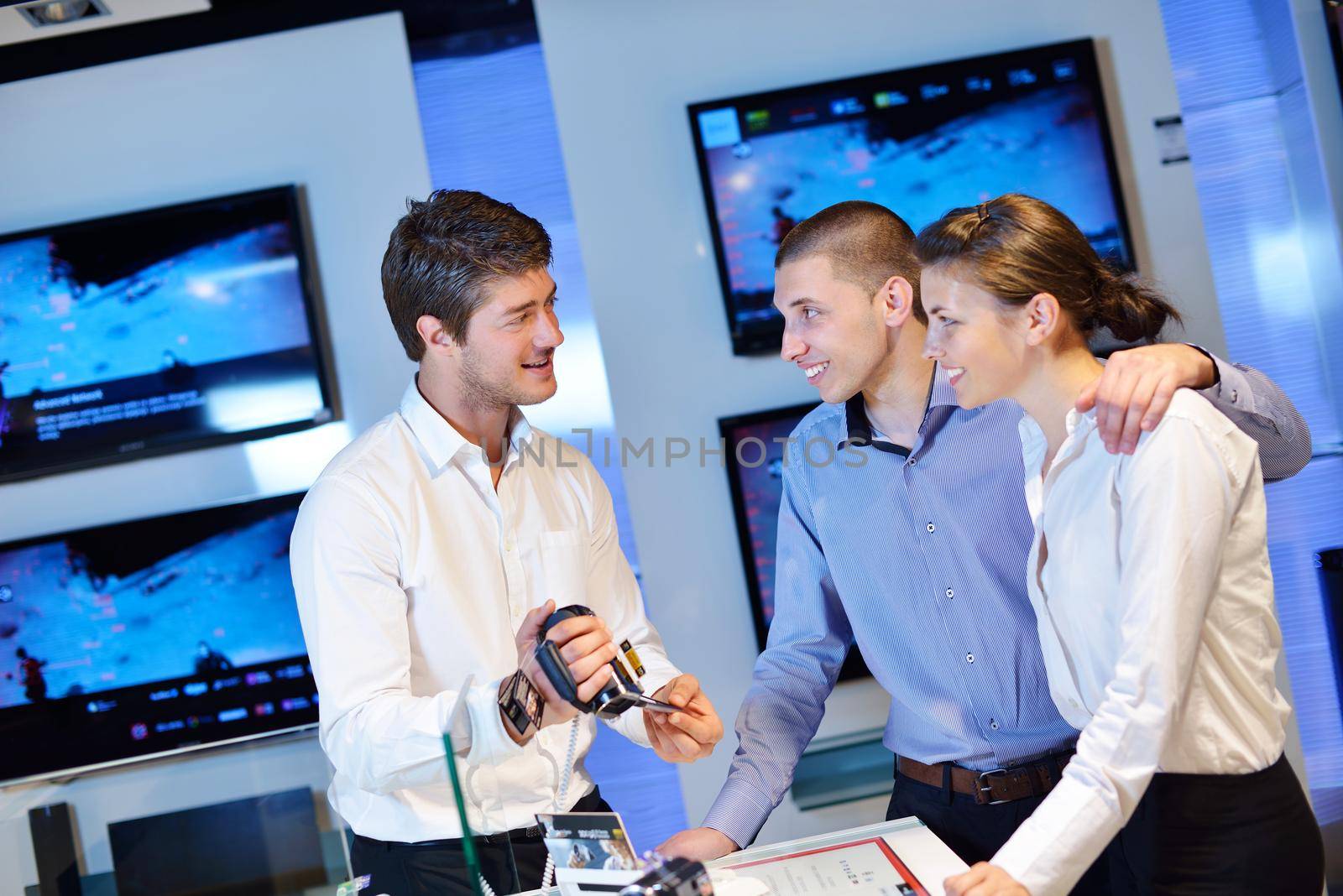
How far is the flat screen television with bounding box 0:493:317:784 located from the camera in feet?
10.3

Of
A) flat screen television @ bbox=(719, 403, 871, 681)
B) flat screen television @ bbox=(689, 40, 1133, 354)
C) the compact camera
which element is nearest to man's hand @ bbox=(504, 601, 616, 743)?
the compact camera

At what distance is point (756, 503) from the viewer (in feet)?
10.9

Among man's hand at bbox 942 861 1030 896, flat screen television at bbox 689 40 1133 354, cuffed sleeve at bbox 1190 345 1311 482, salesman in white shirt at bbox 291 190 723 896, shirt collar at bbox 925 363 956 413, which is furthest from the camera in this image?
flat screen television at bbox 689 40 1133 354

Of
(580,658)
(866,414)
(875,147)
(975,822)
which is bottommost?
(975,822)

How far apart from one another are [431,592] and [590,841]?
2.80 feet

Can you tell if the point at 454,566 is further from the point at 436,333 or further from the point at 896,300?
the point at 896,300

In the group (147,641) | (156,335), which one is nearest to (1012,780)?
(147,641)

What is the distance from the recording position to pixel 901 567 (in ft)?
7.14

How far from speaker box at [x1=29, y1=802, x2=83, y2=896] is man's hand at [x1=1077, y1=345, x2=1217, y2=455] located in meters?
1.48

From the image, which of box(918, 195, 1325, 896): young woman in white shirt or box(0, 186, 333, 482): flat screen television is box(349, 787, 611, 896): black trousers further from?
box(0, 186, 333, 482): flat screen television

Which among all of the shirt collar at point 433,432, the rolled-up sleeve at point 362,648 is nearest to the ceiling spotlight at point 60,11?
the shirt collar at point 433,432

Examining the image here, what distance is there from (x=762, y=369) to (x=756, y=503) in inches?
16.0

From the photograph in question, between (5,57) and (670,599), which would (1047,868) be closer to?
(670,599)

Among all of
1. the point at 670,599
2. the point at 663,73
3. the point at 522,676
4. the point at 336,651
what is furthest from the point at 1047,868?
the point at 663,73
